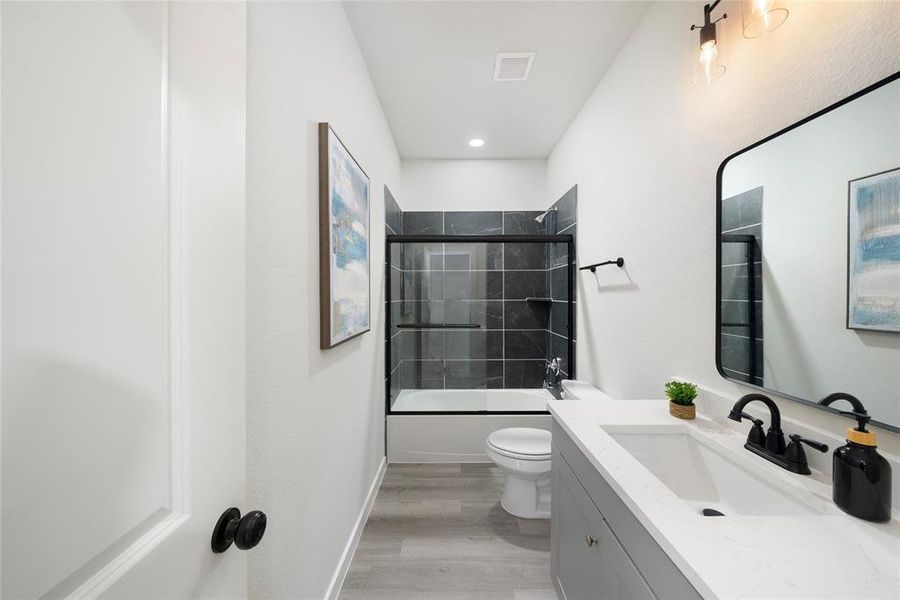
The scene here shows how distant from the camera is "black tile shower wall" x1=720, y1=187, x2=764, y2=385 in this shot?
45.3 inches

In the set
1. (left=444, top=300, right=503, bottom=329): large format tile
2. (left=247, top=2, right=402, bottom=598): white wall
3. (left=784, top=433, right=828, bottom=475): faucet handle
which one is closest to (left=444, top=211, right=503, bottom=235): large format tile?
(left=444, top=300, right=503, bottom=329): large format tile

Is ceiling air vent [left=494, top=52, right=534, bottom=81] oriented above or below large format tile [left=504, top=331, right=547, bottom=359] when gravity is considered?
above

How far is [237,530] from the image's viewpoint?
60cm

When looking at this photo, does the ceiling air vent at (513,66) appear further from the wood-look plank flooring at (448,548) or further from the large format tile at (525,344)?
the wood-look plank flooring at (448,548)

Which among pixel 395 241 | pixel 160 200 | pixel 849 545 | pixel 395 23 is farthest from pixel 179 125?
pixel 395 241

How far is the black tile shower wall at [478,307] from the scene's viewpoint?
127 inches

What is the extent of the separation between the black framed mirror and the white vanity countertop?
232 millimetres

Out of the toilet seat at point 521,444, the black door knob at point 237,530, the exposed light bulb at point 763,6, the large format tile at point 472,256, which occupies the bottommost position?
the toilet seat at point 521,444

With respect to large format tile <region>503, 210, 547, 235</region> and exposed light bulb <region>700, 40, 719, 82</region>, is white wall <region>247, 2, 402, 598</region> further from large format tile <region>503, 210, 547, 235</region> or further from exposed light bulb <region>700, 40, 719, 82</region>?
large format tile <region>503, 210, 547, 235</region>

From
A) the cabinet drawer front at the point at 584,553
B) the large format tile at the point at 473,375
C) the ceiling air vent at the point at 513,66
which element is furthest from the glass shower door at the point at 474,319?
the cabinet drawer front at the point at 584,553

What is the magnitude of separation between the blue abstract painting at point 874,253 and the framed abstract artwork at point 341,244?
1.52m

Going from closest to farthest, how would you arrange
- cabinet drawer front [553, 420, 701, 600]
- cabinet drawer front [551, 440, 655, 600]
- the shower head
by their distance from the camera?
cabinet drawer front [553, 420, 701, 600], cabinet drawer front [551, 440, 655, 600], the shower head

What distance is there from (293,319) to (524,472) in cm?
156

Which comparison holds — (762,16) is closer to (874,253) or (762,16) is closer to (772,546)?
(874,253)
